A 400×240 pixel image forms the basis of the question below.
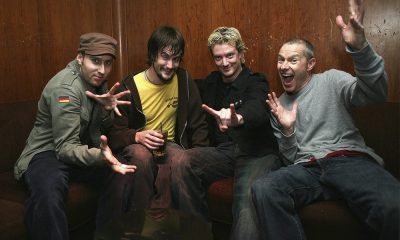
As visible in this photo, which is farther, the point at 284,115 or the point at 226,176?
the point at 226,176

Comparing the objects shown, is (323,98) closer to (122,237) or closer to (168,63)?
(168,63)

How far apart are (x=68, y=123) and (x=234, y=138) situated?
2.88ft

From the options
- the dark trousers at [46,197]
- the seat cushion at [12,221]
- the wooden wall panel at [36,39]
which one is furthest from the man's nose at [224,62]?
the seat cushion at [12,221]

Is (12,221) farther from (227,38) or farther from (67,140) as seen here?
(227,38)

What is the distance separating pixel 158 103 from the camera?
2182mm

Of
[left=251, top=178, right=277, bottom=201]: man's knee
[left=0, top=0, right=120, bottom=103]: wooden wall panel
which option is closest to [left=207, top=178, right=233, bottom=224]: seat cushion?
[left=251, top=178, right=277, bottom=201]: man's knee

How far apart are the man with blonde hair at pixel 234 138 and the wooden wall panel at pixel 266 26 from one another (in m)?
0.28

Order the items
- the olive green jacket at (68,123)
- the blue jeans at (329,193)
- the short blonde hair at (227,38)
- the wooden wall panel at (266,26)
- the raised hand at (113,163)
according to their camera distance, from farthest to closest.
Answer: the short blonde hair at (227,38) < the wooden wall panel at (266,26) < the olive green jacket at (68,123) < the raised hand at (113,163) < the blue jeans at (329,193)

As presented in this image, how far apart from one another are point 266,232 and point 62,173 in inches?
37.8

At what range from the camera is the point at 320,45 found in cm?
221

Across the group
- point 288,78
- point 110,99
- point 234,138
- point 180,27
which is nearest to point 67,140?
point 110,99

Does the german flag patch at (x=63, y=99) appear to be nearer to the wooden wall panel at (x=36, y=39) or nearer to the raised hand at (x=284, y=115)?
the wooden wall panel at (x=36, y=39)

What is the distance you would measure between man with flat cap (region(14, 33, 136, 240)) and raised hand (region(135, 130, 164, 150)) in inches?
7.7

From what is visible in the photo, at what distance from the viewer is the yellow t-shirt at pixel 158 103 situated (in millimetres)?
2158
